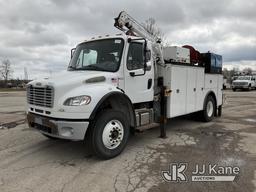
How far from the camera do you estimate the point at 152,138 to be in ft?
23.2

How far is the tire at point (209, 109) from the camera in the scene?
362 inches

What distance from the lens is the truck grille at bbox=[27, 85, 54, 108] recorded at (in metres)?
5.07

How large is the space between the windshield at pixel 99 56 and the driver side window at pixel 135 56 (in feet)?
0.82

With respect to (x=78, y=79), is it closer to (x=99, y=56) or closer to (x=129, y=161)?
(x=99, y=56)

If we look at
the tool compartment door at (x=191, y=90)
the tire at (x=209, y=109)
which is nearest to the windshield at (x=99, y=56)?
the tool compartment door at (x=191, y=90)

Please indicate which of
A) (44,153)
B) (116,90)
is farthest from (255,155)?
(44,153)

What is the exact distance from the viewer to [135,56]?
6.21 metres

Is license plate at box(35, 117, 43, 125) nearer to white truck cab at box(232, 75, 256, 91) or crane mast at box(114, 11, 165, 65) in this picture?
crane mast at box(114, 11, 165, 65)

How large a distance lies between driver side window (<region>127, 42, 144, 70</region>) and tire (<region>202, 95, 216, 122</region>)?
150 inches

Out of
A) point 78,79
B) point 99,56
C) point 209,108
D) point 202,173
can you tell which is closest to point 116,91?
point 78,79

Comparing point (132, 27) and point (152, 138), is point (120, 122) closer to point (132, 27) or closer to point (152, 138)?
point (152, 138)

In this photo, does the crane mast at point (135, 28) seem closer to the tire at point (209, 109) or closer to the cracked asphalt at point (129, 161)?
the cracked asphalt at point (129, 161)

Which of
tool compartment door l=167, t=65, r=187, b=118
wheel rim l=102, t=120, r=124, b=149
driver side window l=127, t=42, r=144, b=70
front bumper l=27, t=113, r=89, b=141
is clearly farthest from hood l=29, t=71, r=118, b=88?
tool compartment door l=167, t=65, r=187, b=118

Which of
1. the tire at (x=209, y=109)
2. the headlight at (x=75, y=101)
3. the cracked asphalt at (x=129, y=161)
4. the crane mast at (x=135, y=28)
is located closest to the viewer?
the cracked asphalt at (x=129, y=161)
